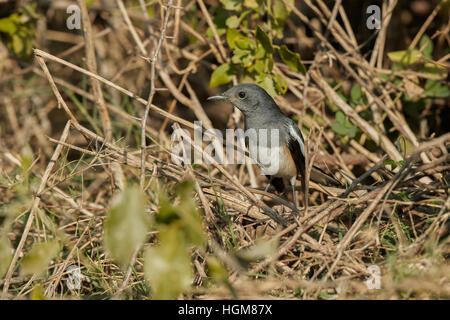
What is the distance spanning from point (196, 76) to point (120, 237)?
412 centimetres

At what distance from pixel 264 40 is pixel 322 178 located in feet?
3.55

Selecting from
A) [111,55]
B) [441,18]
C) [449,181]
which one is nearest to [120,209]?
[449,181]

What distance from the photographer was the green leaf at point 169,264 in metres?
1.77

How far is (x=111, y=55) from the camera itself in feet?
19.0

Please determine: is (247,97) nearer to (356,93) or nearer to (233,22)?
(233,22)

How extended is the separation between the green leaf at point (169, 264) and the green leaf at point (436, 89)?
318cm

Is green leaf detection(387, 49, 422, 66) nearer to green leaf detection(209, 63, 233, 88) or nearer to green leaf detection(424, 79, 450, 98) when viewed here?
green leaf detection(424, 79, 450, 98)

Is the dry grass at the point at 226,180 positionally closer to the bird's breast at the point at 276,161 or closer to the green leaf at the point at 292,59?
the bird's breast at the point at 276,161

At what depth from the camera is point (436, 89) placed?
428 cm

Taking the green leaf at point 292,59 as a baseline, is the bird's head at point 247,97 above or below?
below

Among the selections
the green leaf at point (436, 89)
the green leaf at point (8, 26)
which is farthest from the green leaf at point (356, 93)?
the green leaf at point (8, 26)

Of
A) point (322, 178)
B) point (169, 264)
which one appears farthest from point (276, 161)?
point (169, 264)

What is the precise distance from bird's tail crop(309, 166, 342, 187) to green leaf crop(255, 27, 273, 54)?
0.93 m

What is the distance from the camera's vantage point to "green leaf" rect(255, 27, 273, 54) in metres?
3.82
